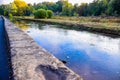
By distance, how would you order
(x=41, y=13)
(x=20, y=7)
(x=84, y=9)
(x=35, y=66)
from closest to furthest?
(x=35, y=66) → (x=41, y=13) → (x=84, y=9) → (x=20, y=7)

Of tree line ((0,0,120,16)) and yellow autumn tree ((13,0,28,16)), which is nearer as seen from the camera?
tree line ((0,0,120,16))

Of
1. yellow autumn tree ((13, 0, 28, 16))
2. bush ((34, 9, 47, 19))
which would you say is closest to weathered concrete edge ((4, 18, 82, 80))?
bush ((34, 9, 47, 19))

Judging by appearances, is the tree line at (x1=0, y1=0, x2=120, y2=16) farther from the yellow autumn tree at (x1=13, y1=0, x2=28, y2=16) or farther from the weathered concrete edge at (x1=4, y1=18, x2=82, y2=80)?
the weathered concrete edge at (x1=4, y1=18, x2=82, y2=80)

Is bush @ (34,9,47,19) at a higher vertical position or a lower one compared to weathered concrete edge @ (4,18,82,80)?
lower

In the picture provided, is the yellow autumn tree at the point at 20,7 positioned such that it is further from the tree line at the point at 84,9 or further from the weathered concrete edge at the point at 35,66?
the weathered concrete edge at the point at 35,66

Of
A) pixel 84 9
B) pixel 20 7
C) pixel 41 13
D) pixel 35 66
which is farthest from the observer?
pixel 20 7

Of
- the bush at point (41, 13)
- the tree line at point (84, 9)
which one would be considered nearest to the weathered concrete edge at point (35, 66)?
the tree line at point (84, 9)

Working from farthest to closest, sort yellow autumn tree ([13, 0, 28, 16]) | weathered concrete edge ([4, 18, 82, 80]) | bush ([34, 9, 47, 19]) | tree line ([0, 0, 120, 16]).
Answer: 1. yellow autumn tree ([13, 0, 28, 16])
2. bush ([34, 9, 47, 19])
3. tree line ([0, 0, 120, 16])
4. weathered concrete edge ([4, 18, 82, 80])

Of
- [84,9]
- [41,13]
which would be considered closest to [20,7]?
[84,9]

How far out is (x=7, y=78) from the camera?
623cm

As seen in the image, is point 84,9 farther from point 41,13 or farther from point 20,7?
point 20,7

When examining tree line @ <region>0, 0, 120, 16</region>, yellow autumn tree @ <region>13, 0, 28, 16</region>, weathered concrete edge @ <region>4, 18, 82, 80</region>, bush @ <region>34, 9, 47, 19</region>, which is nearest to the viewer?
weathered concrete edge @ <region>4, 18, 82, 80</region>

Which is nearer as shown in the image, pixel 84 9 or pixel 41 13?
pixel 41 13

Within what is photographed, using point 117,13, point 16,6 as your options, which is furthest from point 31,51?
point 16,6
